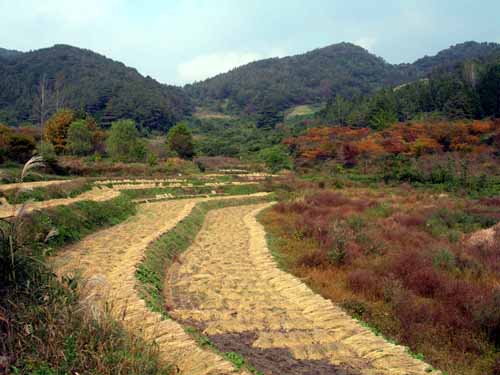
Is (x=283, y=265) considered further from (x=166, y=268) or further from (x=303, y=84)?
(x=303, y=84)

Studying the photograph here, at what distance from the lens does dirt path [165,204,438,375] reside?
590 cm

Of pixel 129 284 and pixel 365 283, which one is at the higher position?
pixel 129 284

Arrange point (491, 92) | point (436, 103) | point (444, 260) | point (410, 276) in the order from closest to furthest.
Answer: point (410, 276), point (444, 260), point (491, 92), point (436, 103)

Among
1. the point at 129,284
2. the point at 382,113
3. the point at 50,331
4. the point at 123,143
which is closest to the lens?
the point at 50,331

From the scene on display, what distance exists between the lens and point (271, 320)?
7562 mm

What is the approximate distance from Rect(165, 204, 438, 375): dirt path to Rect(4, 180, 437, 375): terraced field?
0.01m

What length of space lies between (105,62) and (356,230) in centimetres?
14509

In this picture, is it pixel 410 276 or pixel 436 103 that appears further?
pixel 436 103

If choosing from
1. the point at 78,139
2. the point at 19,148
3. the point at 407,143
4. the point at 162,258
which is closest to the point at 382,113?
the point at 407,143

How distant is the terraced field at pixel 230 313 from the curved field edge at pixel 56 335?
0.25 metres

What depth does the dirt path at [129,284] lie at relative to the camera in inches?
205

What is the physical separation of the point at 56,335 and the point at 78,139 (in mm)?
46938

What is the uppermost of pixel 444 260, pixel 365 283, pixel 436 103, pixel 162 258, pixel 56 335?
pixel 436 103

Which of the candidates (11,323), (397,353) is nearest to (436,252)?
(397,353)
